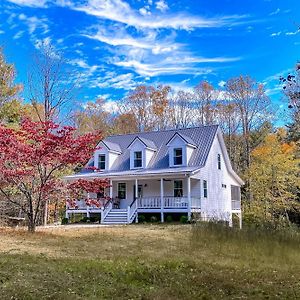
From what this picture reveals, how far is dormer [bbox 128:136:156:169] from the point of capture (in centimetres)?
2502

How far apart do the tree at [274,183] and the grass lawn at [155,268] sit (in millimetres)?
17279

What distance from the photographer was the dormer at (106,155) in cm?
2628

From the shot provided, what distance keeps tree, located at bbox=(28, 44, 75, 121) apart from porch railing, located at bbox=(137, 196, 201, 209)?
7.81m

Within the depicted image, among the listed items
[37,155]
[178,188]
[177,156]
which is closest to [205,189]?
[178,188]

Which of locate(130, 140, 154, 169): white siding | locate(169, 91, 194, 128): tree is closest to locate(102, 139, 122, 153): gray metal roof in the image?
locate(130, 140, 154, 169): white siding

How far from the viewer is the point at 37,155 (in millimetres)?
13703

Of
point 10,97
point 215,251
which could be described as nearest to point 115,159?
point 10,97

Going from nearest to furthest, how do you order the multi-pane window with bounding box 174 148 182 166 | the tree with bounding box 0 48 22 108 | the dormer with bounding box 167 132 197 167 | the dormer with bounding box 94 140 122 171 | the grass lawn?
1. the grass lawn
2. the dormer with bounding box 167 132 197 167
3. the multi-pane window with bounding box 174 148 182 166
4. the tree with bounding box 0 48 22 108
5. the dormer with bounding box 94 140 122 171

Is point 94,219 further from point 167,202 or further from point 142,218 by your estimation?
point 167,202

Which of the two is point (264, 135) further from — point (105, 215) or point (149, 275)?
point (149, 275)

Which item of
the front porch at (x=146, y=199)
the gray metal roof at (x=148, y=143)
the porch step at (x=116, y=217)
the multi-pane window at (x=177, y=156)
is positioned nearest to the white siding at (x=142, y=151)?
the gray metal roof at (x=148, y=143)

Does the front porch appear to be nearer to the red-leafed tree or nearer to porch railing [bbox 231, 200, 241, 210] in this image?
porch railing [bbox 231, 200, 241, 210]

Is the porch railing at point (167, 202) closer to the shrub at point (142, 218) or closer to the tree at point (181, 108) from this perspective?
the shrub at point (142, 218)

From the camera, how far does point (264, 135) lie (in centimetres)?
3731
